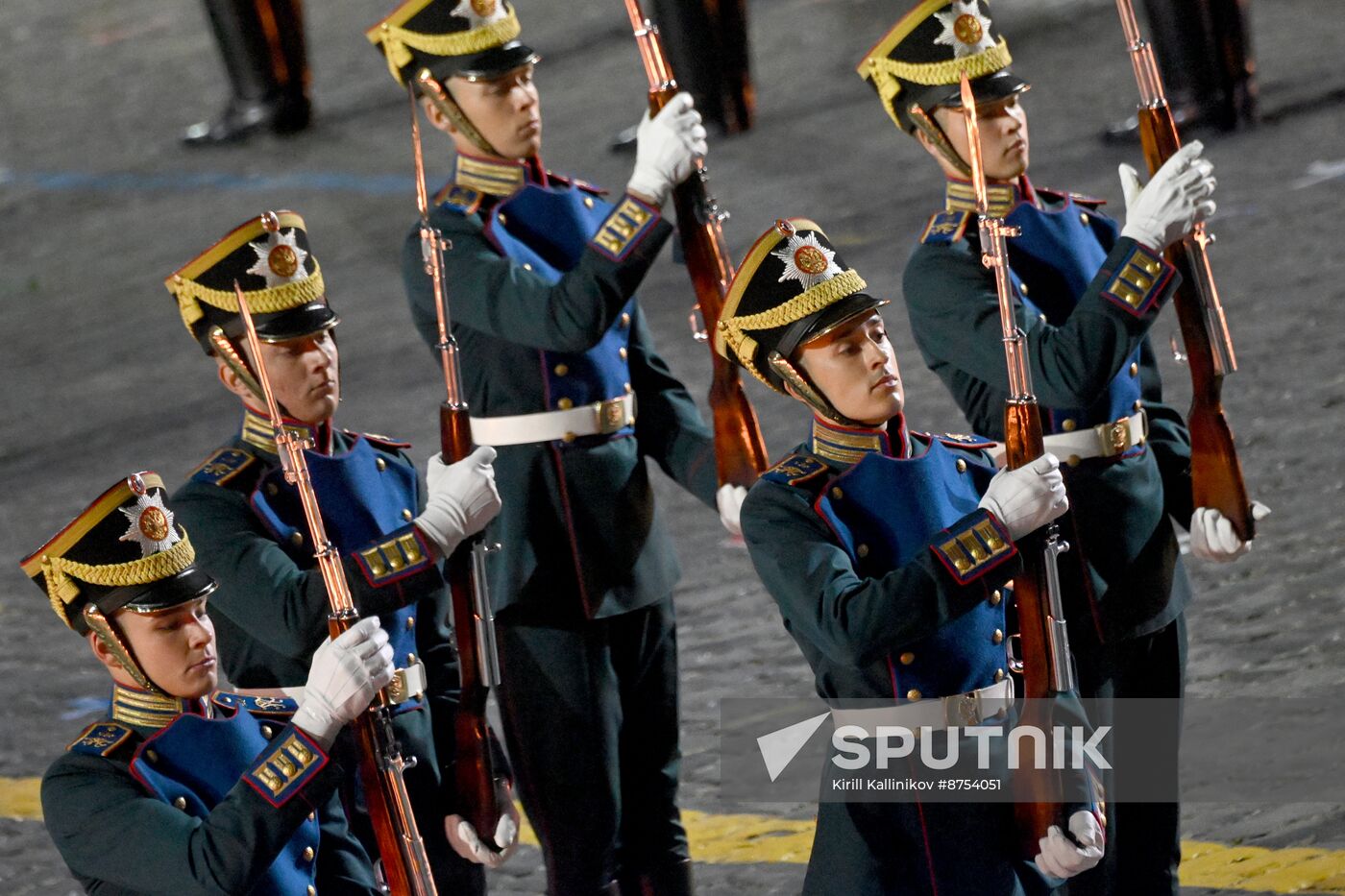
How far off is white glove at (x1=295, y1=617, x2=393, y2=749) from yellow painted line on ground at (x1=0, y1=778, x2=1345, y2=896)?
2.14 metres

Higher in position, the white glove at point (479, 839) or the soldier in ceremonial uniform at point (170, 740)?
the soldier in ceremonial uniform at point (170, 740)

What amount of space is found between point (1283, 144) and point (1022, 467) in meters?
7.73

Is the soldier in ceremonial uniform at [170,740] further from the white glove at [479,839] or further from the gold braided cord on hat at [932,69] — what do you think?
the gold braided cord on hat at [932,69]

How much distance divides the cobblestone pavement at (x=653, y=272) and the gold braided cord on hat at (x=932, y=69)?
77.4 inches

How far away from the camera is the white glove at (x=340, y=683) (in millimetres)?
4289

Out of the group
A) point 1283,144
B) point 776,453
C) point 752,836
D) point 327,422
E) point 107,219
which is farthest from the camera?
point 107,219

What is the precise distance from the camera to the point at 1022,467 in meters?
4.34

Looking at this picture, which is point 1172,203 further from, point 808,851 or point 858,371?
point 808,851

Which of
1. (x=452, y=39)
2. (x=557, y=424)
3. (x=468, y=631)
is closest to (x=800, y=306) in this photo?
(x=468, y=631)

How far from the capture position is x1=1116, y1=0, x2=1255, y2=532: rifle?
17.4ft

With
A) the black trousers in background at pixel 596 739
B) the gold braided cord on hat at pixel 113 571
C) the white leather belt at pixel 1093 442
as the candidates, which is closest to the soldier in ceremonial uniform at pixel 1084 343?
the white leather belt at pixel 1093 442

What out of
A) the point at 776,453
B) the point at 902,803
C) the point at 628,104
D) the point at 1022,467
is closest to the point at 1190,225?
the point at 1022,467

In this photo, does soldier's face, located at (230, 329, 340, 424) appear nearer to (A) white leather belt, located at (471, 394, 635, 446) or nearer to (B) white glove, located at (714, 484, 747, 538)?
(A) white leather belt, located at (471, 394, 635, 446)

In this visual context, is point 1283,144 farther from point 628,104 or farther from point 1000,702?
point 1000,702
